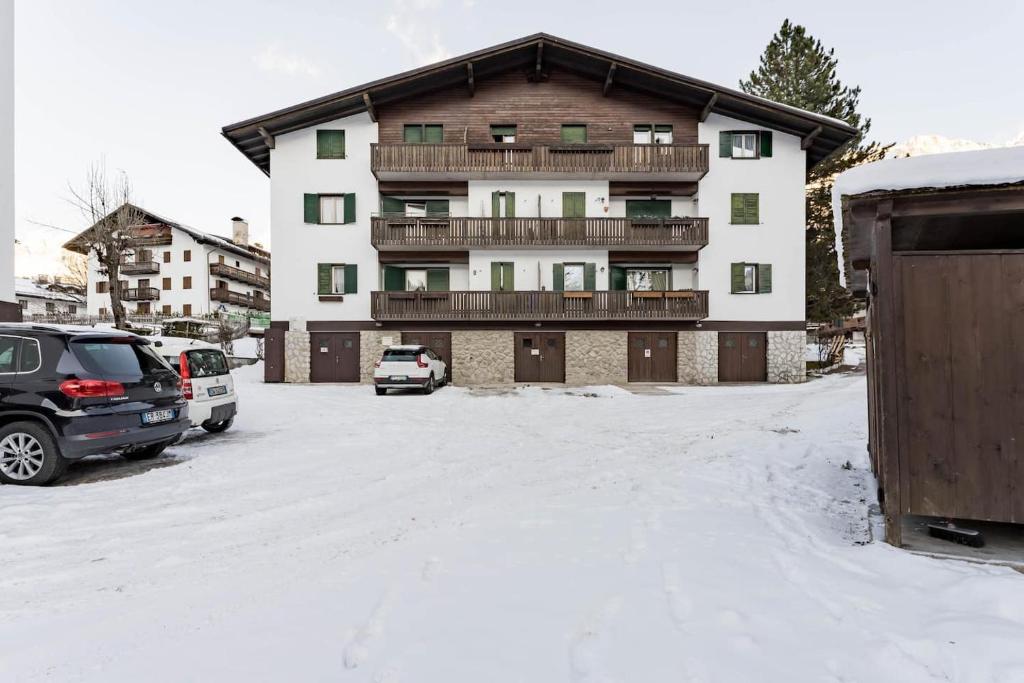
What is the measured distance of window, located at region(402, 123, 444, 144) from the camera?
21453 mm

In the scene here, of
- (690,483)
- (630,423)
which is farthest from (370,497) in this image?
(630,423)

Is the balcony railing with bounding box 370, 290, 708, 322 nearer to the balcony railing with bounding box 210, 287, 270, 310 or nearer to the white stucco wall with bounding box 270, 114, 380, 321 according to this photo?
the white stucco wall with bounding box 270, 114, 380, 321

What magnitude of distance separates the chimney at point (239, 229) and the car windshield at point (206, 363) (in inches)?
1854

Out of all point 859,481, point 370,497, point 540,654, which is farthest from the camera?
point 859,481

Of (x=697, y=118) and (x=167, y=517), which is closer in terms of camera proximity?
(x=167, y=517)

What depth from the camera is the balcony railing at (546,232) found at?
20.3m

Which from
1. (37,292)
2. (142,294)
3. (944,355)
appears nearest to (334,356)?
(944,355)

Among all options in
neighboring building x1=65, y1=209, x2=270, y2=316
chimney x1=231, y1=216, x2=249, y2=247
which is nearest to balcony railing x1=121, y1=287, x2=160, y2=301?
neighboring building x1=65, y1=209, x2=270, y2=316

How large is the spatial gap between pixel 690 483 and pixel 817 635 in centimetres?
298

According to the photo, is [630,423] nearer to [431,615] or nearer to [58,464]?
[431,615]

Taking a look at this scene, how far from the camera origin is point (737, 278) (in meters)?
20.9

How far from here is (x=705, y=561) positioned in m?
3.50

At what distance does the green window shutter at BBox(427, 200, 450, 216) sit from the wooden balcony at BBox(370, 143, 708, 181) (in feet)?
4.31

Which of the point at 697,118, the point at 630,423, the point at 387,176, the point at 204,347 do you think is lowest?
the point at 630,423
